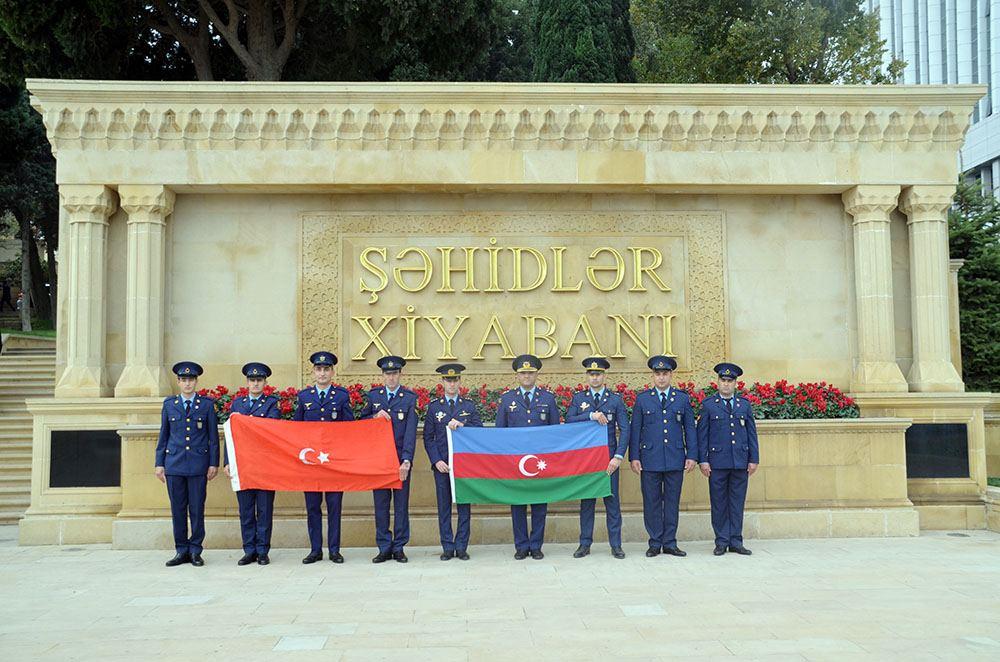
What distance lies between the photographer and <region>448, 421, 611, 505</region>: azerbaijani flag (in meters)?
8.59

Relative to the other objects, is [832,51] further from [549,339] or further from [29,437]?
[29,437]

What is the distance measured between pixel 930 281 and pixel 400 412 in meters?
6.31

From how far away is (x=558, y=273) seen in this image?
10.7 metres

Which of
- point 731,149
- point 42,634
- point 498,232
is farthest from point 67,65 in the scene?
point 42,634

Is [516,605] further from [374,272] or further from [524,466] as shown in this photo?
[374,272]

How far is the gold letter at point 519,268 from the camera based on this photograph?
10.7 meters

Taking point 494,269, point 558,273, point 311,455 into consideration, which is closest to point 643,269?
point 558,273

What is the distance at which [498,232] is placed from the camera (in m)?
10.8

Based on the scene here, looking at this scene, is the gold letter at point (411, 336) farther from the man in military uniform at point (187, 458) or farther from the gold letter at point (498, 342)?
the man in military uniform at point (187, 458)

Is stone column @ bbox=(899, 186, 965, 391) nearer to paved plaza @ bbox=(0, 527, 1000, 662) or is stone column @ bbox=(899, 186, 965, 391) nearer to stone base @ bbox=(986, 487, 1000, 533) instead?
stone base @ bbox=(986, 487, 1000, 533)

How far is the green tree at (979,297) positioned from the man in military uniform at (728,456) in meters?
9.02

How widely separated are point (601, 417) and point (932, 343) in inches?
175

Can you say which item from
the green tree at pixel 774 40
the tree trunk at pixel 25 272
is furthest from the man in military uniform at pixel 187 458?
the tree trunk at pixel 25 272

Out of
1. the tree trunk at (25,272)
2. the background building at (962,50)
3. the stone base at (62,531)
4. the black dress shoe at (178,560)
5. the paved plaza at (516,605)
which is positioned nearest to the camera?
the paved plaza at (516,605)
